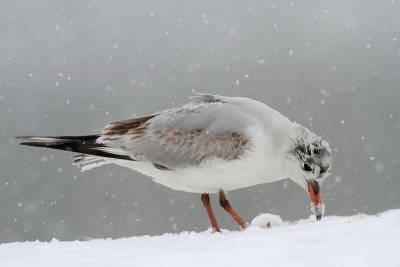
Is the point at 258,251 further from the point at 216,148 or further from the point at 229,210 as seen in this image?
the point at 229,210

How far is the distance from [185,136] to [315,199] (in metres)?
1.76

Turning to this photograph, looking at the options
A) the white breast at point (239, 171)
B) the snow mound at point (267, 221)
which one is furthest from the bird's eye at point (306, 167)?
the snow mound at point (267, 221)

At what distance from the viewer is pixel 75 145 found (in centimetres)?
944

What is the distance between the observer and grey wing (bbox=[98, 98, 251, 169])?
8930 mm

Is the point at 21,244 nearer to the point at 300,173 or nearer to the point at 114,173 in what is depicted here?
the point at 300,173

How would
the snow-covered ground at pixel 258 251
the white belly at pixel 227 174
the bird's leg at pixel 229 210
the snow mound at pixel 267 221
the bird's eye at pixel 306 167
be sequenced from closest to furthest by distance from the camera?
the snow-covered ground at pixel 258 251
the snow mound at pixel 267 221
the white belly at pixel 227 174
the bird's eye at pixel 306 167
the bird's leg at pixel 229 210

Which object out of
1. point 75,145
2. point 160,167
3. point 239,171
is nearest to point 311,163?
point 239,171

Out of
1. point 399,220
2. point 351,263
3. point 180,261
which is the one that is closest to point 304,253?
point 351,263

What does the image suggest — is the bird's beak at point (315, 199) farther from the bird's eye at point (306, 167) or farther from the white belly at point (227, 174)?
the white belly at point (227, 174)

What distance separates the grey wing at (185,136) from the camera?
8.93 m

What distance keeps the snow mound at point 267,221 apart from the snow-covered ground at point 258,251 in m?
1.88

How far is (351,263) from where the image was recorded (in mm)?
5094

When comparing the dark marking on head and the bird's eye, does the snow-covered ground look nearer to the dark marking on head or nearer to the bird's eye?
the bird's eye

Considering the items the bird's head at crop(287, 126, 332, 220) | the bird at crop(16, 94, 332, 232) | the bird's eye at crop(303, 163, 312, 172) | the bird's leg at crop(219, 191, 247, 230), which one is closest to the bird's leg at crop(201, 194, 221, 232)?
the bird at crop(16, 94, 332, 232)
